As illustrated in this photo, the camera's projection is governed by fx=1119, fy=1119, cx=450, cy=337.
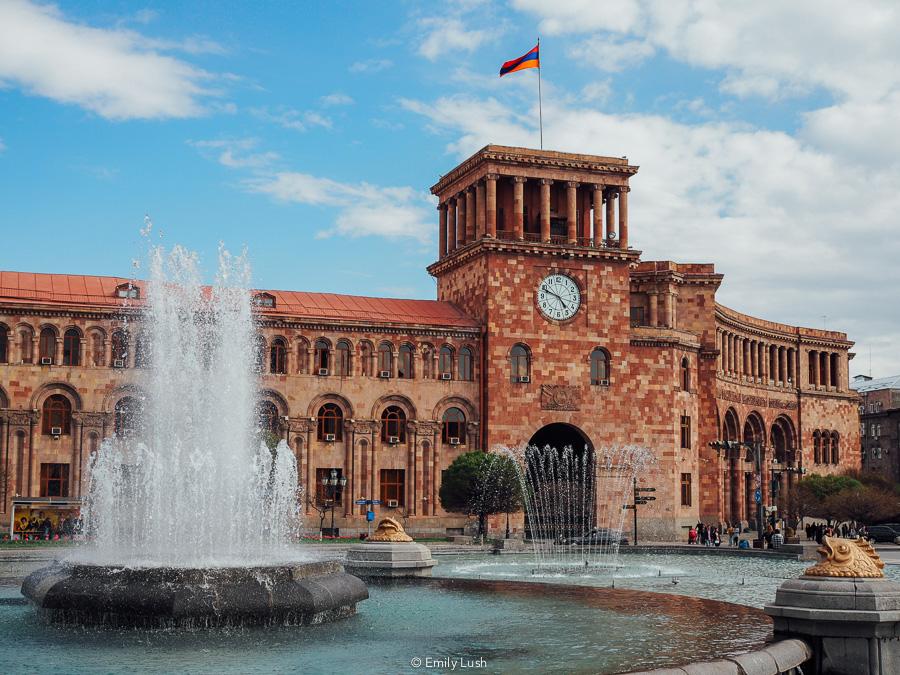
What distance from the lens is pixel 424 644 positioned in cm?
1501

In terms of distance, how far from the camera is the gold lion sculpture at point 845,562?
1362cm

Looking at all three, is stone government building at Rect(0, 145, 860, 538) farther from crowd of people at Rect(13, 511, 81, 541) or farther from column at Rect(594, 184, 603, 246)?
crowd of people at Rect(13, 511, 81, 541)

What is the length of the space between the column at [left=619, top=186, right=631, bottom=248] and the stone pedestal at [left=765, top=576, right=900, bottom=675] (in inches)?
1836

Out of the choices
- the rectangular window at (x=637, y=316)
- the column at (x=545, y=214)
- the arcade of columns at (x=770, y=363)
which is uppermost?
the column at (x=545, y=214)

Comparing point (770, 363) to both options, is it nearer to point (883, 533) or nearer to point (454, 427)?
point (883, 533)

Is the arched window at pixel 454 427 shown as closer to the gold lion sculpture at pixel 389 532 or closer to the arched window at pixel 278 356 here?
the arched window at pixel 278 356

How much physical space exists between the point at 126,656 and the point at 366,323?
134ft

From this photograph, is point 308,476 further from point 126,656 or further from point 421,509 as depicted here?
point 126,656

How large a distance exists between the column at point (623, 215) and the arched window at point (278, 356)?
61.7 feet

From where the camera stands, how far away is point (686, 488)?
60.9 m

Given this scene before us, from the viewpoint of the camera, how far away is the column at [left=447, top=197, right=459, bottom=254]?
6278cm

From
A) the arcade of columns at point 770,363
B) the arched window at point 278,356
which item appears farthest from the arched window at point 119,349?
the arcade of columns at point 770,363

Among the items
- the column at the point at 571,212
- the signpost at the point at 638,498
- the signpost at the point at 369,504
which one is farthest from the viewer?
the column at the point at 571,212

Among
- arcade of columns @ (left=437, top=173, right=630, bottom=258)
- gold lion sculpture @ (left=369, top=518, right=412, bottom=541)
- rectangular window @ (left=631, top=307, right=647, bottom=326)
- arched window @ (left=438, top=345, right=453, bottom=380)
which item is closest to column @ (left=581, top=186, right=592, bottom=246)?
arcade of columns @ (left=437, top=173, right=630, bottom=258)
